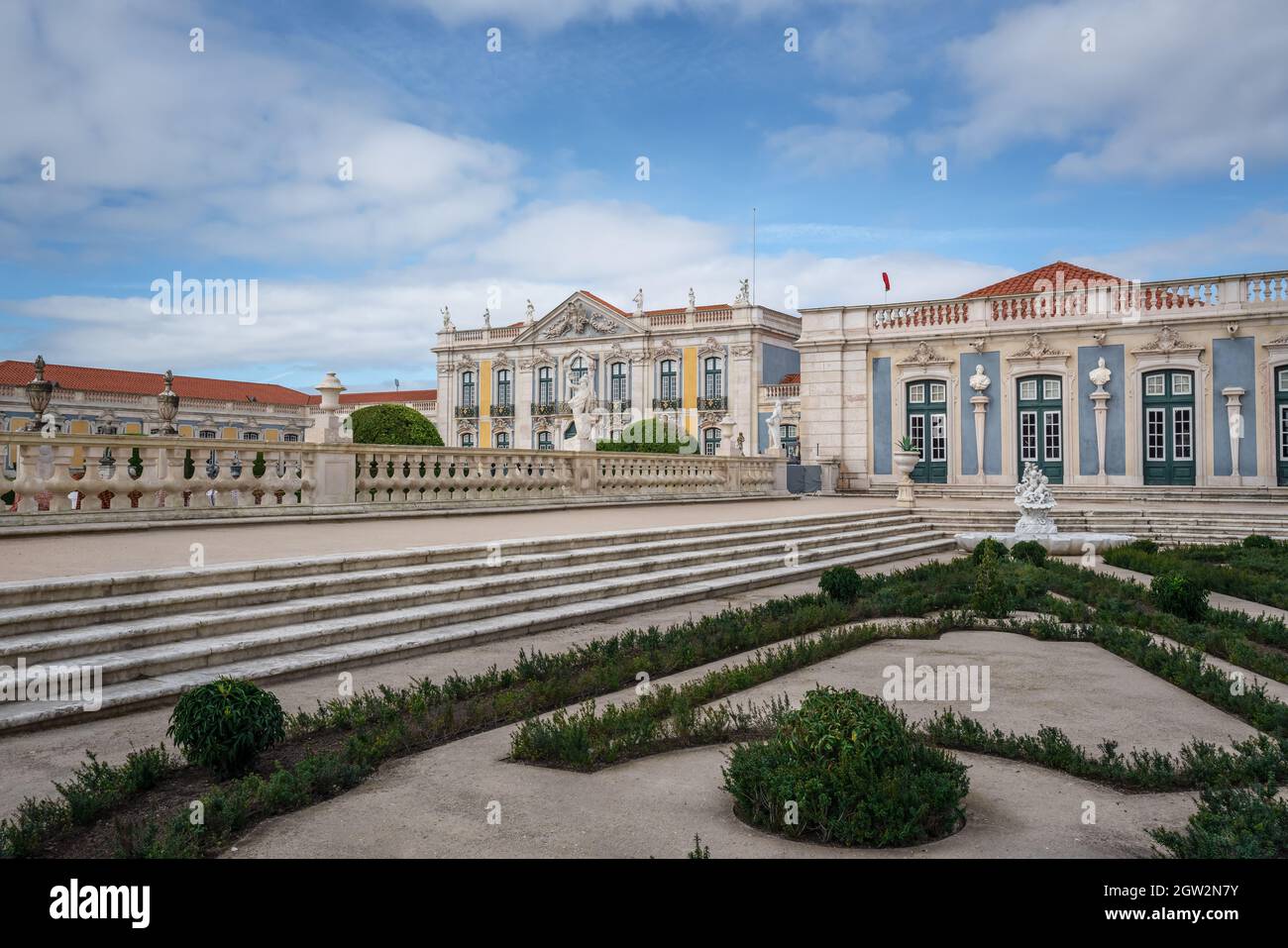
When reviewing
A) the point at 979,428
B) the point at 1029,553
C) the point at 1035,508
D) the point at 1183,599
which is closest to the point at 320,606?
the point at 1183,599

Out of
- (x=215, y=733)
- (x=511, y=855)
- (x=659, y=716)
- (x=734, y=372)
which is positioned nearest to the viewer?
(x=511, y=855)

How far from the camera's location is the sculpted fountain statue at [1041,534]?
17859mm

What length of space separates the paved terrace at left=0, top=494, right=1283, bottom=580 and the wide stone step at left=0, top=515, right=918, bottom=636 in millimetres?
764

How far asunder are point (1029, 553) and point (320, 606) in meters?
11.6

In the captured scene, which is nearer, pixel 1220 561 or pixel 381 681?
pixel 381 681

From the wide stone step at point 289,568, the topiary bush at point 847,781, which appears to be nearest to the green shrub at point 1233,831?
the topiary bush at point 847,781

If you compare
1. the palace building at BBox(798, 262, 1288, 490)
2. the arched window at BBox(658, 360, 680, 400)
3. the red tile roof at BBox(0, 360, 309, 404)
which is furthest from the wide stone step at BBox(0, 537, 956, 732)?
the red tile roof at BBox(0, 360, 309, 404)

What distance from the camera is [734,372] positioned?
2077 inches

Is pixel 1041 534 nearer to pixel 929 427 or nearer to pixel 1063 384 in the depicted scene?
pixel 1063 384

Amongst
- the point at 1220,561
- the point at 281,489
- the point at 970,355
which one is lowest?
the point at 1220,561
